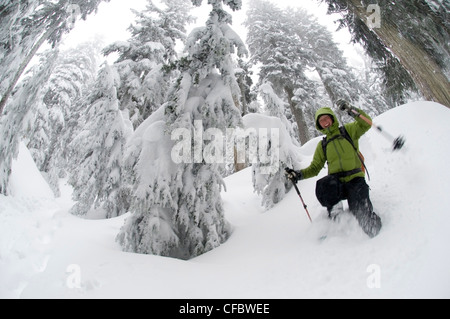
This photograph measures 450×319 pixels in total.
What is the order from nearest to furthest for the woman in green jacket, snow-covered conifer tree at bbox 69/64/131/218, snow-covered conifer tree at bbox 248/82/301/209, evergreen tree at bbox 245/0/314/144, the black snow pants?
the black snow pants < the woman in green jacket < snow-covered conifer tree at bbox 248/82/301/209 < snow-covered conifer tree at bbox 69/64/131/218 < evergreen tree at bbox 245/0/314/144

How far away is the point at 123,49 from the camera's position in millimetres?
12648

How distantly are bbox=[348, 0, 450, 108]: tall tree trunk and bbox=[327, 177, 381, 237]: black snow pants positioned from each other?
2999 mm

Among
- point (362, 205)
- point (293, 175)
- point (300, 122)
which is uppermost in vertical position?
point (362, 205)

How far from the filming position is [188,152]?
5215mm

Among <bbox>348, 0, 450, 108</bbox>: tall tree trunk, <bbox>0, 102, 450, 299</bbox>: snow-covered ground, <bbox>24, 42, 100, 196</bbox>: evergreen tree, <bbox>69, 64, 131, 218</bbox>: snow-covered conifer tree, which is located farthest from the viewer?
<bbox>24, 42, 100, 196</bbox>: evergreen tree

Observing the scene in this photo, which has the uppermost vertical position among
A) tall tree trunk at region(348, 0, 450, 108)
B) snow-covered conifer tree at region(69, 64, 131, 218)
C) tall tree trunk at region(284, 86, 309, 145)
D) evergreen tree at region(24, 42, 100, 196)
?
tall tree trunk at region(348, 0, 450, 108)

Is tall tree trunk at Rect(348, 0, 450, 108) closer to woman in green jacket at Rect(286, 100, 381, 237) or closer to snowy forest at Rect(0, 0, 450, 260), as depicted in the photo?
snowy forest at Rect(0, 0, 450, 260)

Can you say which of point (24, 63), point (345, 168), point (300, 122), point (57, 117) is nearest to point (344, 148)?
point (345, 168)

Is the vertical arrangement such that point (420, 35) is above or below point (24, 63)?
above

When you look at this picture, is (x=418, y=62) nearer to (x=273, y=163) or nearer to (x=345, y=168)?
(x=345, y=168)

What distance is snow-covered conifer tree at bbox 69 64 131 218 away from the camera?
11241 millimetres

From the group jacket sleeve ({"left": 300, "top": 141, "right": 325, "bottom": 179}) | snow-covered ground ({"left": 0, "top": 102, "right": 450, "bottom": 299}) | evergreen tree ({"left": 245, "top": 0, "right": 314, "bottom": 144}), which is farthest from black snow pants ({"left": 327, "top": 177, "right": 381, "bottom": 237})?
evergreen tree ({"left": 245, "top": 0, "right": 314, "bottom": 144})

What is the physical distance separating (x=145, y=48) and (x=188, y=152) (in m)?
9.43

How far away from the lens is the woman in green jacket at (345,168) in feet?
12.8
